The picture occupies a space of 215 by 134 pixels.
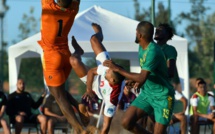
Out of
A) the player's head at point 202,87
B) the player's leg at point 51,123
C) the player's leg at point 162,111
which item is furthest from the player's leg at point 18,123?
the player's leg at point 162,111

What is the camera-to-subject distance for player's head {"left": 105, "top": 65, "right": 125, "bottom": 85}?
12783 mm

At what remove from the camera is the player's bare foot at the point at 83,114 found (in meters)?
12.1

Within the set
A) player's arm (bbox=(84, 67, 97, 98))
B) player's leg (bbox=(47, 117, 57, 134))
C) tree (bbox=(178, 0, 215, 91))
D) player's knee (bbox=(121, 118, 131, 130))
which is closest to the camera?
player's knee (bbox=(121, 118, 131, 130))

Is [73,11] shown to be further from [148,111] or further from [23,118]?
[23,118]

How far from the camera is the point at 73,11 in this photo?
11859mm

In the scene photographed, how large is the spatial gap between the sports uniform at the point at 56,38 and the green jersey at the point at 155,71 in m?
1.17

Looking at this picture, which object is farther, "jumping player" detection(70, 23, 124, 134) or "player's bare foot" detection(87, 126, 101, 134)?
"jumping player" detection(70, 23, 124, 134)

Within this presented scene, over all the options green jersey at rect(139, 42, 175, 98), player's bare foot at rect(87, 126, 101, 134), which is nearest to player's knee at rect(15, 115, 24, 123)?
player's bare foot at rect(87, 126, 101, 134)

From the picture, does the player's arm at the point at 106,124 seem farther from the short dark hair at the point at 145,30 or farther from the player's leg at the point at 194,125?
the player's leg at the point at 194,125

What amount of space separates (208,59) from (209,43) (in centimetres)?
117

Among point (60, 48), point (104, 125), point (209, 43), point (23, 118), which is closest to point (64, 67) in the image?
point (60, 48)

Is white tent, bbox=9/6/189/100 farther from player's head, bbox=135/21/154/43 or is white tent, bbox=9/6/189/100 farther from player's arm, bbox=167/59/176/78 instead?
player's head, bbox=135/21/154/43

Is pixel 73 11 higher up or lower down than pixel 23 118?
higher up

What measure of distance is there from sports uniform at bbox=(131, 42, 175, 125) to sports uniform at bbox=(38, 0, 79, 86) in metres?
1.16
